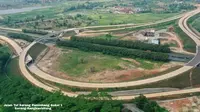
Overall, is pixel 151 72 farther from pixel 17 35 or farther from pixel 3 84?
pixel 17 35

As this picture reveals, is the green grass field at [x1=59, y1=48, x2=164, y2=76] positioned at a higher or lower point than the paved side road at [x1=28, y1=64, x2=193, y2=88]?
higher

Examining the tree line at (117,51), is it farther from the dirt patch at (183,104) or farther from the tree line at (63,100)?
→ the tree line at (63,100)

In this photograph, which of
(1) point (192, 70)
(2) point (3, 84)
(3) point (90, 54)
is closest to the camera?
(2) point (3, 84)

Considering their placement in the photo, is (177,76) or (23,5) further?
(23,5)

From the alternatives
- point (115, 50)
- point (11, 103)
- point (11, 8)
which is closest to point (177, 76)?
point (115, 50)

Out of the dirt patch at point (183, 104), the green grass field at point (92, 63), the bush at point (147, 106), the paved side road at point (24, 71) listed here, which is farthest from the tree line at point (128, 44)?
the bush at point (147, 106)

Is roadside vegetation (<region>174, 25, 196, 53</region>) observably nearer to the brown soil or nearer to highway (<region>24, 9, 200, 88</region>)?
highway (<region>24, 9, 200, 88</region>)

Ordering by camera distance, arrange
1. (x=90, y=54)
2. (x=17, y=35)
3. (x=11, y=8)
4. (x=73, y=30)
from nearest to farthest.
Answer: (x=90, y=54), (x=17, y=35), (x=73, y=30), (x=11, y=8)

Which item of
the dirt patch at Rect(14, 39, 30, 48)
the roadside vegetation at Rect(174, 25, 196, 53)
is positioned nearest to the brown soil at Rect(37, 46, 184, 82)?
the roadside vegetation at Rect(174, 25, 196, 53)
